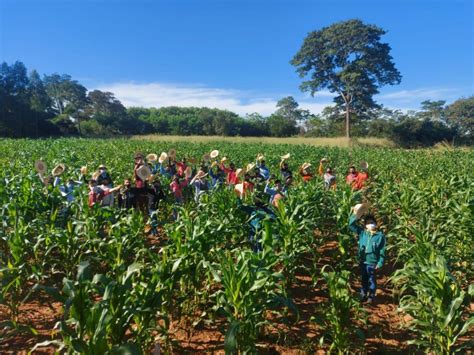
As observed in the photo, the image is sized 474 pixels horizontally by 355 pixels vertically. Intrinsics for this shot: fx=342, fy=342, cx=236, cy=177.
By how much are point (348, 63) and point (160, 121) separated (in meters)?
35.2

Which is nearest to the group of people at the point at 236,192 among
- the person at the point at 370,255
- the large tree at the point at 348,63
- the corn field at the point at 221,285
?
the person at the point at 370,255

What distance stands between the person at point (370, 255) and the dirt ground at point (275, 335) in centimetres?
21

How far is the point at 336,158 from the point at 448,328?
59.7ft

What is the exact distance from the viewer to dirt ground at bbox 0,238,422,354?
3.59 m

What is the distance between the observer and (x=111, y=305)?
2889 mm

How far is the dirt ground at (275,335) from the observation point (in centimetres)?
359

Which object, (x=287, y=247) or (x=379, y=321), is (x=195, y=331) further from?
(x=379, y=321)

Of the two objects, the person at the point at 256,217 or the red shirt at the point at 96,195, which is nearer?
the person at the point at 256,217

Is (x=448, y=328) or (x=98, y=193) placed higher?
(x=98, y=193)

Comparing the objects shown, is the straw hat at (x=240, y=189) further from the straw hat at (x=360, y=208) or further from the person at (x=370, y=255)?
the person at (x=370, y=255)

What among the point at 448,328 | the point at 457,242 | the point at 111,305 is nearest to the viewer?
the point at 111,305

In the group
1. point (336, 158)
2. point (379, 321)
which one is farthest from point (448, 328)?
point (336, 158)

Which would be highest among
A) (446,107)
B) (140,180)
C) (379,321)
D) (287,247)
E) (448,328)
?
(446,107)

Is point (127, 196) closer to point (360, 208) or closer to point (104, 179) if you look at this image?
point (104, 179)
